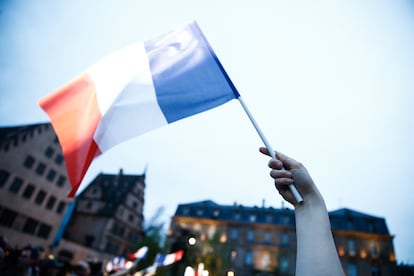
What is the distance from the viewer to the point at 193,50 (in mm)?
3229

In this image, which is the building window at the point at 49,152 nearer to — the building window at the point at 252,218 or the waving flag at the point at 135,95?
the building window at the point at 252,218

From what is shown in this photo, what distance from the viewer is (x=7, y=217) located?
23.9 meters

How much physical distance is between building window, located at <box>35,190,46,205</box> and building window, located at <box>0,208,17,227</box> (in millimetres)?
2499

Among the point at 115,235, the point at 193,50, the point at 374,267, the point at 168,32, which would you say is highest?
the point at 168,32

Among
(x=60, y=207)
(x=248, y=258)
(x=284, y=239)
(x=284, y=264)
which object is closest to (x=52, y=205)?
(x=60, y=207)

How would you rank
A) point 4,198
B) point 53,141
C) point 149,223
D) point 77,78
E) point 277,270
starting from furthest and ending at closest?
point 149,223
point 277,270
point 53,141
point 4,198
point 77,78

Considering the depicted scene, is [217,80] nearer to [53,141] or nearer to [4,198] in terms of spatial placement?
[4,198]

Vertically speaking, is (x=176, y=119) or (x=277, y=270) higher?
(x=176, y=119)

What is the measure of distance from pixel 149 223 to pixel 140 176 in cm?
864

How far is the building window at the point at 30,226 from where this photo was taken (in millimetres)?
25500

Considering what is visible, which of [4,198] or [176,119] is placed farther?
[4,198]

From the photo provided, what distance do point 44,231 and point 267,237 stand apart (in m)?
28.6

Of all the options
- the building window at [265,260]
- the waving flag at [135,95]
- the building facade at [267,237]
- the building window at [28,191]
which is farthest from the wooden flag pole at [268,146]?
the building window at [265,260]

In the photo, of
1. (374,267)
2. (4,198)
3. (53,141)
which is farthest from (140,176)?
(374,267)
